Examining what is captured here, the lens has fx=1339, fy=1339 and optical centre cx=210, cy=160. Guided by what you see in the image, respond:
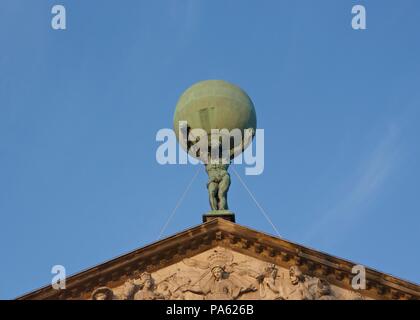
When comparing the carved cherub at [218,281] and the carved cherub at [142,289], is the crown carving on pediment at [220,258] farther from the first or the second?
the carved cherub at [142,289]

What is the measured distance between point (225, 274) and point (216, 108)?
4.89 metres

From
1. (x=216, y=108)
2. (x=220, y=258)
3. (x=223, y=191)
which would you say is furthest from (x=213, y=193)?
(x=220, y=258)

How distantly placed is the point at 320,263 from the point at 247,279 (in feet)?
5.08

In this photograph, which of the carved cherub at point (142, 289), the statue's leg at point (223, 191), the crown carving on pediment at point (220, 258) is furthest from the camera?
the statue's leg at point (223, 191)

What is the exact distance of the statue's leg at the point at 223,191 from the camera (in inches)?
1169

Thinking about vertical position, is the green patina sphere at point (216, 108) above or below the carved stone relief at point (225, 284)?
above

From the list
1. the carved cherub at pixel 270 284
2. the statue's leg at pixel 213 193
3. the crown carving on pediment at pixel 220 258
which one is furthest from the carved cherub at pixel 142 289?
the statue's leg at pixel 213 193

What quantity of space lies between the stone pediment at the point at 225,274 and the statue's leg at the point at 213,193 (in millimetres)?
1634

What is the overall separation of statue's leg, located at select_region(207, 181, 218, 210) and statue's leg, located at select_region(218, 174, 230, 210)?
0.11 m

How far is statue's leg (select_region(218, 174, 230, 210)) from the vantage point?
29.7 metres
